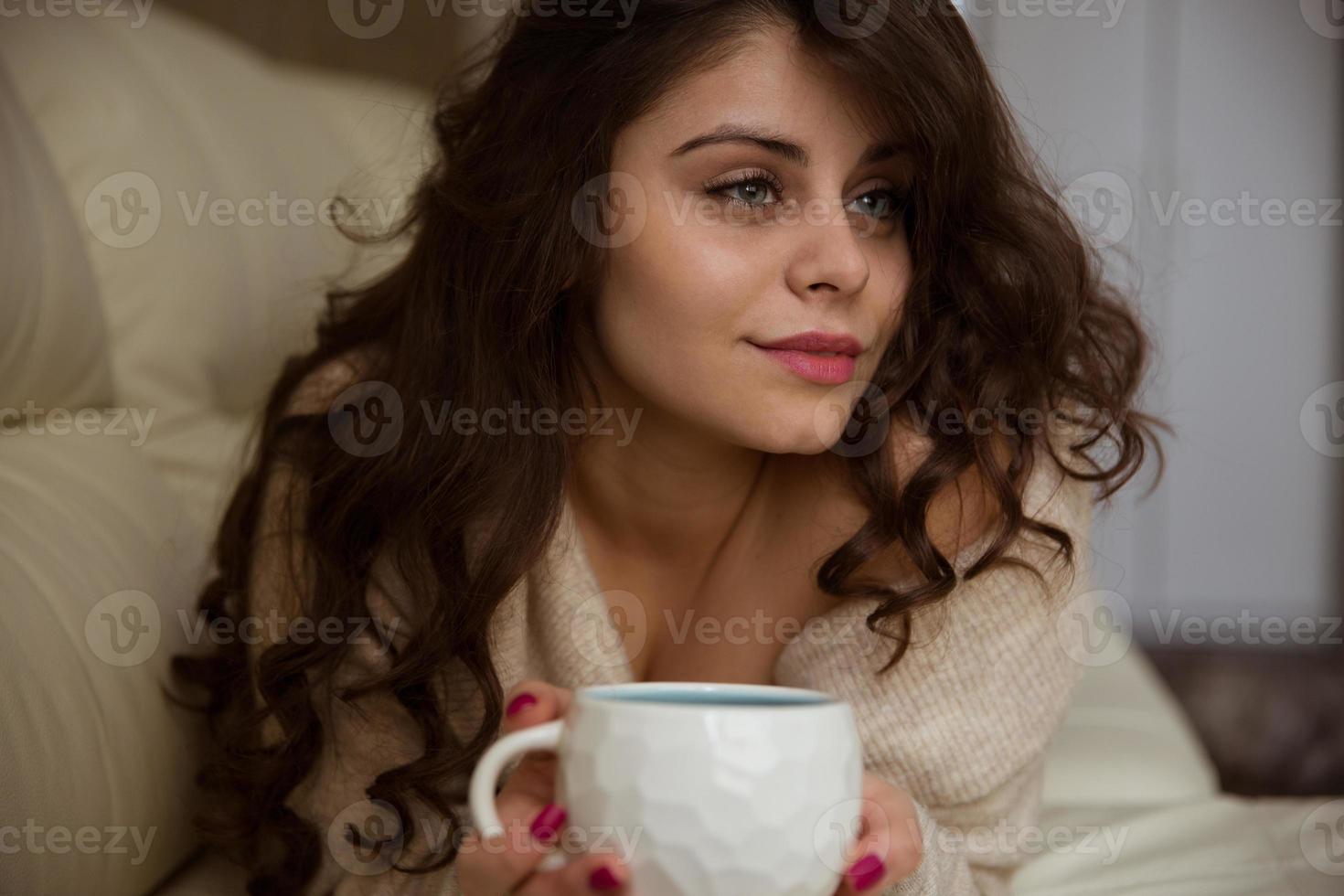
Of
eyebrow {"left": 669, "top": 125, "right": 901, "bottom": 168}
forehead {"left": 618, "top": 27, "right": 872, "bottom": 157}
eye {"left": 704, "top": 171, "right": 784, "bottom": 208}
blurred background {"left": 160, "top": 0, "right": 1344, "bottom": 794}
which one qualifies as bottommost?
blurred background {"left": 160, "top": 0, "right": 1344, "bottom": 794}

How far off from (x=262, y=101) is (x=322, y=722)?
901 mm

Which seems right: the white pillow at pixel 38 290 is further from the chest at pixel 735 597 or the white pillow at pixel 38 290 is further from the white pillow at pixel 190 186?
the chest at pixel 735 597

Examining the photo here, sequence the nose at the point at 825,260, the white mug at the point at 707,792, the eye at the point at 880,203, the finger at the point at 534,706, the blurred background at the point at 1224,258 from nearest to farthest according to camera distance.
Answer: the white mug at the point at 707,792, the finger at the point at 534,706, the nose at the point at 825,260, the eye at the point at 880,203, the blurred background at the point at 1224,258

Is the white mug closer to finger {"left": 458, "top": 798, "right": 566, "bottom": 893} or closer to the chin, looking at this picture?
finger {"left": 458, "top": 798, "right": 566, "bottom": 893}

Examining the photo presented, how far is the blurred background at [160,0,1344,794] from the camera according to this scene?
125 inches

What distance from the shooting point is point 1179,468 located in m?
3.31

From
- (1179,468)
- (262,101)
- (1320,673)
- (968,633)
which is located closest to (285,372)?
(262,101)

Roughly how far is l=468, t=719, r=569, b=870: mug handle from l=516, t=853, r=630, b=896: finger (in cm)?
1

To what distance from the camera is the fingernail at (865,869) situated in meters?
0.68

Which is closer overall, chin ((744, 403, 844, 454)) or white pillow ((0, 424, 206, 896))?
white pillow ((0, 424, 206, 896))

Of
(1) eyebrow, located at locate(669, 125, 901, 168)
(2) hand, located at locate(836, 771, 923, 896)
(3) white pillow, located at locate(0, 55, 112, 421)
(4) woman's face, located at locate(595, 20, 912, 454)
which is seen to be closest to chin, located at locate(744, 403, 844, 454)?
(4) woman's face, located at locate(595, 20, 912, 454)

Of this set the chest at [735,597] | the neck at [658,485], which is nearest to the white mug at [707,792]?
the chest at [735,597]

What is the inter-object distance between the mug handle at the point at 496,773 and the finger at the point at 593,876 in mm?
14

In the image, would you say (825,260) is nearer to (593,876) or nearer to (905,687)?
(905,687)
